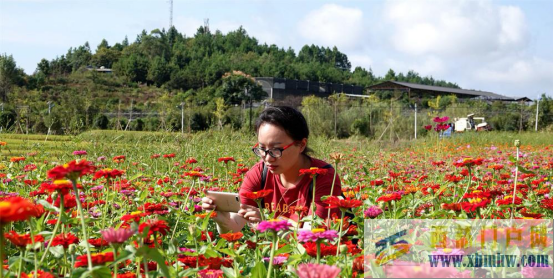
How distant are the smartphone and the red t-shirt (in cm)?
7

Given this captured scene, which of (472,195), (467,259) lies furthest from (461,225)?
(472,195)

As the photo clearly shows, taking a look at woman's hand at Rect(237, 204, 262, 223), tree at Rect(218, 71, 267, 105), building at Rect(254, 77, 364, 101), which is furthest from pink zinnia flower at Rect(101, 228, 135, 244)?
building at Rect(254, 77, 364, 101)

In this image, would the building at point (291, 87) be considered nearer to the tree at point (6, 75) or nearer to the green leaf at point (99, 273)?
the tree at point (6, 75)

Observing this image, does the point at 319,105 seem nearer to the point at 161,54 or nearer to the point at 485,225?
the point at 485,225

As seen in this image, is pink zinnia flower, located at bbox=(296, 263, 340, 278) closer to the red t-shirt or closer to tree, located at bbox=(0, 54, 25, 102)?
the red t-shirt

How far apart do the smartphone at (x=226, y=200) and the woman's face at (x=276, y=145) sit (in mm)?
192

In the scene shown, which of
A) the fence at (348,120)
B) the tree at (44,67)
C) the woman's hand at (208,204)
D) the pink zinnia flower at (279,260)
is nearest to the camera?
the pink zinnia flower at (279,260)

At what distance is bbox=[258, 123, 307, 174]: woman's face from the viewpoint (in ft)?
6.35

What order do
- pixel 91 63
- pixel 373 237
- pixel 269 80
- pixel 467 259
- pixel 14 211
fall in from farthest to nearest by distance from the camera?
pixel 91 63
pixel 269 80
pixel 373 237
pixel 467 259
pixel 14 211

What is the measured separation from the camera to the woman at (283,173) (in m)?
1.87

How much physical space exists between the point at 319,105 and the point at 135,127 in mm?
5734

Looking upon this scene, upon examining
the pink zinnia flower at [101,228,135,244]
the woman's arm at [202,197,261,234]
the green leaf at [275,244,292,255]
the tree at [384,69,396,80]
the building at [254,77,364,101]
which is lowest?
the woman's arm at [202,197,261,234]

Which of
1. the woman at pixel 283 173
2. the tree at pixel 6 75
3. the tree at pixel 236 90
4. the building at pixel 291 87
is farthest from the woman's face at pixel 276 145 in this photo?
the building at pixel 291 87

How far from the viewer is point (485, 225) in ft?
4.09
